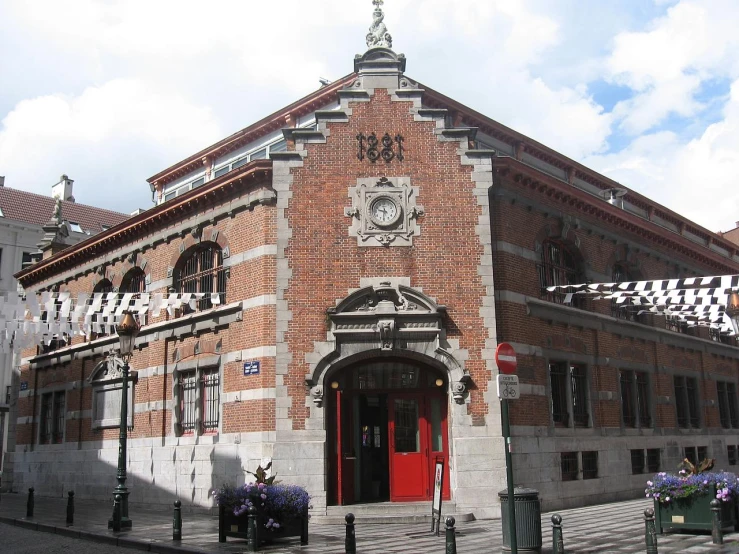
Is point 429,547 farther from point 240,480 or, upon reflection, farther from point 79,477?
point 79,477

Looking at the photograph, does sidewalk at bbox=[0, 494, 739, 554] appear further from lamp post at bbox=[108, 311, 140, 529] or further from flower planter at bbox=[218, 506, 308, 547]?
lamp post at bbox=[108, 311, 140, 529]

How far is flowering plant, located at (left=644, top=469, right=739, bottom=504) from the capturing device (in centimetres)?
1269

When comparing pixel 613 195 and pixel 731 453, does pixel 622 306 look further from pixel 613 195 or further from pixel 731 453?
pixel 731 453

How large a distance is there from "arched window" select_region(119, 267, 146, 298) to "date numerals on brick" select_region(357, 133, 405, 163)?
908 centimetres

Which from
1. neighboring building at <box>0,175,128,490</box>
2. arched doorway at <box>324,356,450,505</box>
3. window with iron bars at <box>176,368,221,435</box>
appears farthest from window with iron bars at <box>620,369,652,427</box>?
neighboring building at <box>0,175,128,490</box>

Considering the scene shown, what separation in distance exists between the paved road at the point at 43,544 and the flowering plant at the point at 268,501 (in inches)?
80.2

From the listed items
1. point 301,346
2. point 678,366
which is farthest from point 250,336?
point 678,366

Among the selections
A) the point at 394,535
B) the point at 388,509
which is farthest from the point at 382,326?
the point at 394,535

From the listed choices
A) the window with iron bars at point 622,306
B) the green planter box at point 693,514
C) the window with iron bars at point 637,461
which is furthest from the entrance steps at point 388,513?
the window with iron bars at point 622,306

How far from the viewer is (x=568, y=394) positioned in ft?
64.5

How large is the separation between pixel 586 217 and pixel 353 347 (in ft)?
29.7

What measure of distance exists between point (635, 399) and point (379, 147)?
1124cm

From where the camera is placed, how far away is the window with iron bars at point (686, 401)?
24609 millimetres

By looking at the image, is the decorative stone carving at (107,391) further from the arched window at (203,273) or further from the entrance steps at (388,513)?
the entrance steps at (388,513)
